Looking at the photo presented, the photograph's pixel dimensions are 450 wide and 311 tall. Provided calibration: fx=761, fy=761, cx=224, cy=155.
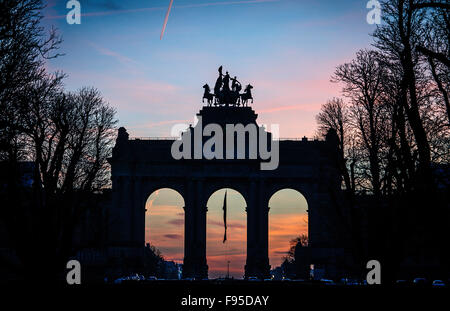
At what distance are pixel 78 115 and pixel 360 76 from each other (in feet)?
58.3

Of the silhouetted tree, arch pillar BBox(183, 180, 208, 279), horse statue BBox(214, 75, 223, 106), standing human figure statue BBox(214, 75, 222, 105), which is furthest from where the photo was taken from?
standing human figure statue BBox(214, 75, 222, 105)

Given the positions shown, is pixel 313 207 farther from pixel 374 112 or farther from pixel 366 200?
pixel 374 112

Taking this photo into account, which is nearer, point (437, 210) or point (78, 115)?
point (437, 210)

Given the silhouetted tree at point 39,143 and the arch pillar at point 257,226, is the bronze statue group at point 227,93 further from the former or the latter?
the silhouetted tree at point 39,143

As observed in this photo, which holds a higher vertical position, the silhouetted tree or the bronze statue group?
the bronze statue group

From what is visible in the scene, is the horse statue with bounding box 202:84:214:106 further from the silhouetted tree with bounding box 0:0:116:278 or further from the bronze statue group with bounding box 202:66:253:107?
the silhouetted tree with bounding box 0:0:116:278

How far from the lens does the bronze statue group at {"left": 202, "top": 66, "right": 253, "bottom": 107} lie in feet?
318

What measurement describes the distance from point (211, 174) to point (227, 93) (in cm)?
1050

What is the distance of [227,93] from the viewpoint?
318ft

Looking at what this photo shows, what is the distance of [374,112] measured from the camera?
1625 inches

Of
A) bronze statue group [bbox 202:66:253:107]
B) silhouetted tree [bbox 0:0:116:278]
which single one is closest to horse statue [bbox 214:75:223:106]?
bronze statue group [bbox 202:66:253:107]

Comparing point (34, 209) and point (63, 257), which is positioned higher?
point (34, 209)

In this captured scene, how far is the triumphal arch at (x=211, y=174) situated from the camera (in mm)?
95000
